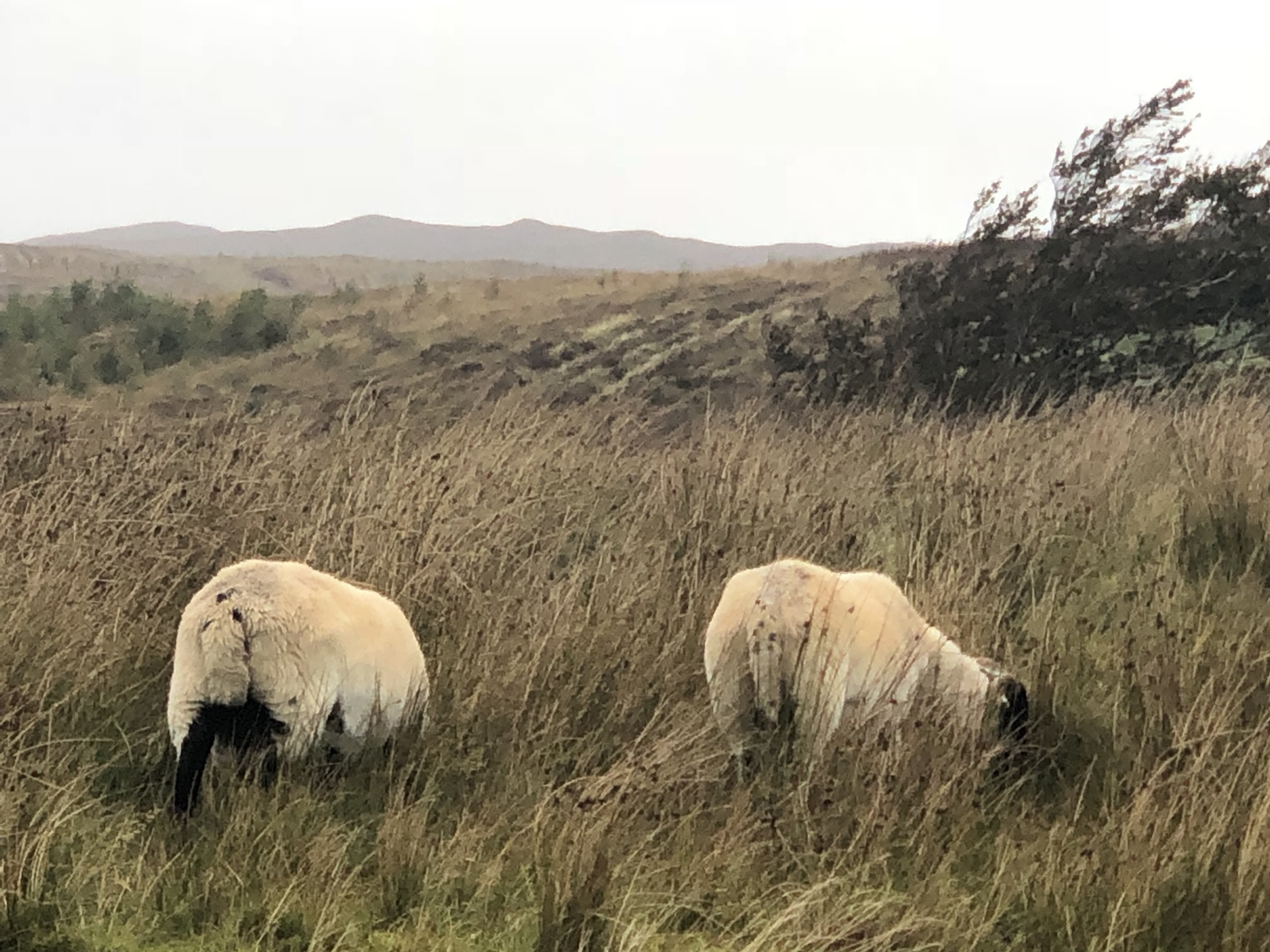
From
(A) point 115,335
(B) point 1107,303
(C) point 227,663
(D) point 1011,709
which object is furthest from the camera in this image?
(A) point 115,335

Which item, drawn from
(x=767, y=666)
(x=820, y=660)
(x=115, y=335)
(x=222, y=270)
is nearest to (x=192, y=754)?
(x=767, y=666)

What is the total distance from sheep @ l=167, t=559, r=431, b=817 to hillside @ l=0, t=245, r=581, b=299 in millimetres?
51432

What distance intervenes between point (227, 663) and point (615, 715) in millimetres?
1347

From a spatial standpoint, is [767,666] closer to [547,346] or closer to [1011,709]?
[1011,709]

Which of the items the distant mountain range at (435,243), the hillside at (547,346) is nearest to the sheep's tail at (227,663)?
the hillside at (547,346)

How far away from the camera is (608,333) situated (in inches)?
872

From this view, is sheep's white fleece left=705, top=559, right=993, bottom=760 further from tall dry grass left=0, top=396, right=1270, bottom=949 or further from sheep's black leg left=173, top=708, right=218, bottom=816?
sheep's black leg left=173, top=708, right=218, bottom=816

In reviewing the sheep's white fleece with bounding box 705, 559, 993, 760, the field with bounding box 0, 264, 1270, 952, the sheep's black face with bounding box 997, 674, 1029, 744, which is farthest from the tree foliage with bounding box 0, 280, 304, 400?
the sheep's black face with bounding box 997, 674, 1029, 744

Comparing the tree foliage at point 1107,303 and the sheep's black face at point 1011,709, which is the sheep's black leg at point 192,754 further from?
the tree foliage at point 1107,303

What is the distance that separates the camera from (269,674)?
2641 mm

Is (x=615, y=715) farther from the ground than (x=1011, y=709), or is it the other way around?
(x=1011, y=709)

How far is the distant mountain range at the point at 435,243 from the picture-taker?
157 m

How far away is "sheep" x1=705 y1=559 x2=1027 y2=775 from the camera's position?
297cm

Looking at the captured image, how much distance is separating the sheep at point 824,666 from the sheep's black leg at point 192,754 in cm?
144
